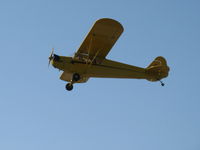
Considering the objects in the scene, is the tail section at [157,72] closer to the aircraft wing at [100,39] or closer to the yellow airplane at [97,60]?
the yellow airplane at [97,60]

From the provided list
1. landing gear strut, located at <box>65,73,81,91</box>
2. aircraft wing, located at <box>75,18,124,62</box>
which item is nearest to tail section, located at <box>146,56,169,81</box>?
aircraft wing, located at <box>75,18,124,62</box>

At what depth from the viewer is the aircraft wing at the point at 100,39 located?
18.0 m

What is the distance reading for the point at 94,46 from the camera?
19.6 metres

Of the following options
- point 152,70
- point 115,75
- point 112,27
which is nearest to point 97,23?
point 112,27

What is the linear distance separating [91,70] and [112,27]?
2.92 m

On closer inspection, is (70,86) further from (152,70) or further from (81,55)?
(152,70)

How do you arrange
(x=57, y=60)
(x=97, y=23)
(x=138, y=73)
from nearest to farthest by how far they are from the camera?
(x=97, y=23) → (x=57, y=60) → (x=138, y=73)

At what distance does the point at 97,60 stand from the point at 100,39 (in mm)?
1427

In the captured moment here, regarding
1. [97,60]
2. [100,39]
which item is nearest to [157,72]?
[97,60]

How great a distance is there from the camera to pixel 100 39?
1908 cm

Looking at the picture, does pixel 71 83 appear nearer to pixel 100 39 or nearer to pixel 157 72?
pixel 100 39

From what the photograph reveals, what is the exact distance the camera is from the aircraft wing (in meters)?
18.0

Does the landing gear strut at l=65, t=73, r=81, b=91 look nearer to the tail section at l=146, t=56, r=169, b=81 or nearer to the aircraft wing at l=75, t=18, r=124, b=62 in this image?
the aircraft wing at l=75, t=18, r=124, b=62

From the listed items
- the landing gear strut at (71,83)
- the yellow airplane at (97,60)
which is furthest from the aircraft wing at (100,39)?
the landing gear strut at (71,83)
